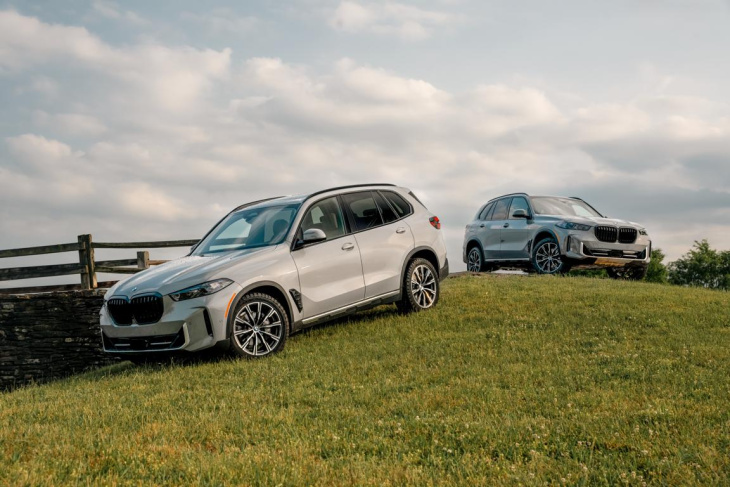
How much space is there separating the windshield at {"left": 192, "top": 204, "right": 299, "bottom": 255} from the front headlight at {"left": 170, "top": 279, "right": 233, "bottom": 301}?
123 centimetres

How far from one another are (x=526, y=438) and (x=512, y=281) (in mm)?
10614

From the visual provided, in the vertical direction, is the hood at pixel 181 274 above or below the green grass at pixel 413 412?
above

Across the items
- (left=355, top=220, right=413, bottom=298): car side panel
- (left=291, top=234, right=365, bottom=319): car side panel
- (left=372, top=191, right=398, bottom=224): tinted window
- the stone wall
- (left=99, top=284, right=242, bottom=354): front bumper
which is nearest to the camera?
(left=99, top=284, right=242, bottom=354): front bumper

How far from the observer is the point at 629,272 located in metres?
19.2

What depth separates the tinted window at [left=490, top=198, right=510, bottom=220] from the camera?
62.2 ft

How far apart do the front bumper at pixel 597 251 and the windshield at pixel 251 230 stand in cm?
884

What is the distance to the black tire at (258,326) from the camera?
9.45 meters

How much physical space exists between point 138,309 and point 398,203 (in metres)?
4.89

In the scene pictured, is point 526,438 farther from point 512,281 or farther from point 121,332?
point 512,281

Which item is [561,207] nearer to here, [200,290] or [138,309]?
[200,290]

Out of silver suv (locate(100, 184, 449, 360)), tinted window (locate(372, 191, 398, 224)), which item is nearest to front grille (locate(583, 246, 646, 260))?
silver suv (locate(100, 184, 449, 360))

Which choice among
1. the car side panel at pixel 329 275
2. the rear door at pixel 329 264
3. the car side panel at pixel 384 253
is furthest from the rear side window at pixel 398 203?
the car side panel at pixel 329 275

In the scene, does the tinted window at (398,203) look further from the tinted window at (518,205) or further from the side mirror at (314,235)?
the tinted window at (518,205)

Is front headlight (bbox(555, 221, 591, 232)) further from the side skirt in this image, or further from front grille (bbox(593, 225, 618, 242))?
the side skirt
